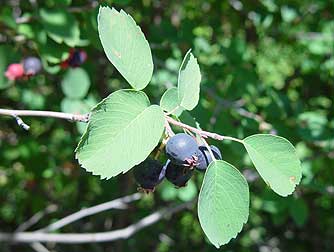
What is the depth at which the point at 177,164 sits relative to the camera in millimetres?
1066

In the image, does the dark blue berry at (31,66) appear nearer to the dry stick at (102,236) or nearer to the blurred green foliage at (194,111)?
the blurred green foliage at (194,111)

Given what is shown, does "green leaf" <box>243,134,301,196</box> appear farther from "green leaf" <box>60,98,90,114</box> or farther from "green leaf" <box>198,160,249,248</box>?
"green leaf" <box>60,98,90,114</box>

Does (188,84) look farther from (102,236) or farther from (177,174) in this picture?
(102,236)

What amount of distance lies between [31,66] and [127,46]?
0.80 m

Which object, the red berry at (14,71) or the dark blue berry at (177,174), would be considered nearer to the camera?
the dark blue berry at (177,174)

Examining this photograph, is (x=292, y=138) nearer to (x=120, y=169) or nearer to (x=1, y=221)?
(x=120, y=169)

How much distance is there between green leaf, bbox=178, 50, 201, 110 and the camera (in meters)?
1.07

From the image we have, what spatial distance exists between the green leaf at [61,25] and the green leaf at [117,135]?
0.74 meters

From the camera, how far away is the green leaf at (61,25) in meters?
1.72

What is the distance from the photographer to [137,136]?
1009 mm

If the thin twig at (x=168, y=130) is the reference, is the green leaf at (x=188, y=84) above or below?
above

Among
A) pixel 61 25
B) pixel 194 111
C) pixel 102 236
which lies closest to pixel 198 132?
pixel 194 111

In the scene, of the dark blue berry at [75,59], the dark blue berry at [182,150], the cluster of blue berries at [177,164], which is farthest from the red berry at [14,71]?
the dark blue berry at [182,150]

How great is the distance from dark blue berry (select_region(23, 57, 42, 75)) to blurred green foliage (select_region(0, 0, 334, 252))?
0.03 m
